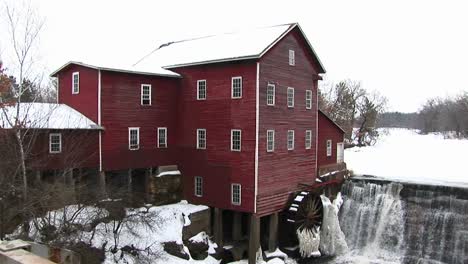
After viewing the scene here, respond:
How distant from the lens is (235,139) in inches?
885

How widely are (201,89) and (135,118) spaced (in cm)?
402

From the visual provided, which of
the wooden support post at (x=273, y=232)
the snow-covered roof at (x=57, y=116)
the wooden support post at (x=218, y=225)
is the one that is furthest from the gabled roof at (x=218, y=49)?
the wooden support post at (x=273, y=232)

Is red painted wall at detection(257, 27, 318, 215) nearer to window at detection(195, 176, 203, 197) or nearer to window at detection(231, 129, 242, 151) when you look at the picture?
window at detection(231, 129, 242, 151)

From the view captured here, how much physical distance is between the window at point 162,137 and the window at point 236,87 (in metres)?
4.94

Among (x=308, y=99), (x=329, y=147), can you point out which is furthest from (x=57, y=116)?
(x=329, y=147)

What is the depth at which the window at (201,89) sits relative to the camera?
938 inches

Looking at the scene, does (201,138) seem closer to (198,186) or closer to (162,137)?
(162,137)

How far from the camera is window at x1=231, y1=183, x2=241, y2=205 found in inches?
877

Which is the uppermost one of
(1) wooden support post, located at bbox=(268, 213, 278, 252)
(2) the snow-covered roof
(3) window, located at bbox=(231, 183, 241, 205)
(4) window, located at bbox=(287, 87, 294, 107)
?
(4) window, located at bbox=(287, 87, 294, 107)

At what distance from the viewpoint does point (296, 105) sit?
991 inches

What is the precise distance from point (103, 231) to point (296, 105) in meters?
12.9

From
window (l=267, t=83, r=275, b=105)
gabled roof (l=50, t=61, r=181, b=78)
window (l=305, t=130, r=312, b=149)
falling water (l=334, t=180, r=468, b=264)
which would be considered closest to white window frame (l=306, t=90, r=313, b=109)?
window (l=305, t=130, r=312, b=149)

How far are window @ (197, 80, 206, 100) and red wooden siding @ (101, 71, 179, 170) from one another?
1684 mm

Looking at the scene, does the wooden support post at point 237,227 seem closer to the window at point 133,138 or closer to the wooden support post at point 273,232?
the wooden support post at point 273,232
